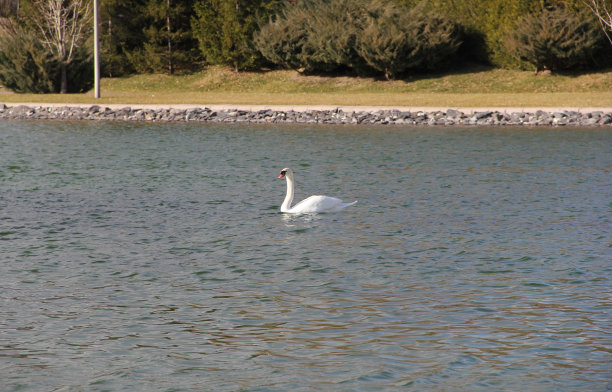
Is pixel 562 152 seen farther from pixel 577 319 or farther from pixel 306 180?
pixel 577 319

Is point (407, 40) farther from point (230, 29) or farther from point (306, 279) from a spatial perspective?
point (306, 279)

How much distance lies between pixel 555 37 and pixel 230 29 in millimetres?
20375

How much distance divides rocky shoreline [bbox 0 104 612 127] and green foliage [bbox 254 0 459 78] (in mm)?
13364

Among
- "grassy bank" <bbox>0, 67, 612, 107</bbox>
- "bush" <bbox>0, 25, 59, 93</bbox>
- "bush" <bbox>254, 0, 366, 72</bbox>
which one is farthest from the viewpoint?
"bush" <bbox>254, 0, 366, 72</bbox>

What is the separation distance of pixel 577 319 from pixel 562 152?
1397 centimetres

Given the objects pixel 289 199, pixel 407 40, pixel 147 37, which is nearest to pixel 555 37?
pixel 407 40

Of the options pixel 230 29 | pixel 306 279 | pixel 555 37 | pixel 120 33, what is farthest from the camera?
pixel 120 33

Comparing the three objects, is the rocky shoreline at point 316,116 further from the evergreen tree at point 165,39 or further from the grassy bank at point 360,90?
the evergreen tree at point 165,39

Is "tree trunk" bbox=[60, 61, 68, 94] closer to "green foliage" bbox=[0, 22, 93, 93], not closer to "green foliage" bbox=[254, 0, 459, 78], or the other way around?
"green foliage" bbox=[0, 22, 93, 93]

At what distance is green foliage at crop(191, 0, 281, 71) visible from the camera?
51219 mm

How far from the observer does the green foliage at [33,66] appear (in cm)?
3944

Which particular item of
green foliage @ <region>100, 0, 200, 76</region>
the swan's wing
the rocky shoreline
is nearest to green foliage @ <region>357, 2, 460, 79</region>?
the rocky shoreline

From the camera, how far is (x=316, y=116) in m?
30.6

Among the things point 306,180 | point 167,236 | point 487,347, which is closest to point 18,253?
point 167,236
